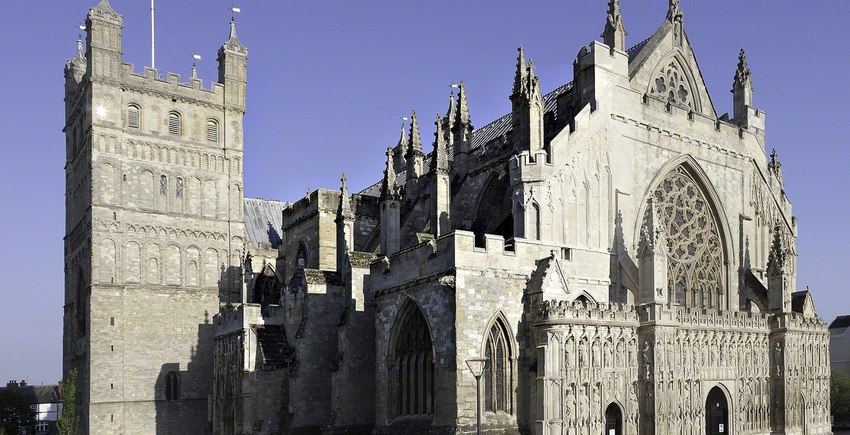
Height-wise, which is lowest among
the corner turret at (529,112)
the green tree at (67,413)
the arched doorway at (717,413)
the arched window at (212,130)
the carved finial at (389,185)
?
the green tree at (67,413)

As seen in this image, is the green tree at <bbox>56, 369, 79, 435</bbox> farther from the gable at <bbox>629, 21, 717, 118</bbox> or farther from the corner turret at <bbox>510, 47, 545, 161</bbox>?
the gable at <bbox>629, 21, 717, 118</bbox>

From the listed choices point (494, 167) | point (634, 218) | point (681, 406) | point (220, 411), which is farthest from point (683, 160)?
point (220, 411)

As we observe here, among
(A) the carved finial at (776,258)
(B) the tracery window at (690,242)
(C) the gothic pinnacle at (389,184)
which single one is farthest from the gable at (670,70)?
(C) the gothic pinnacle at (389,184)

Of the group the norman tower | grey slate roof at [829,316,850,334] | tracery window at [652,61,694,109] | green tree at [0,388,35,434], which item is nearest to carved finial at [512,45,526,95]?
tracery window at [652,61,694,109]

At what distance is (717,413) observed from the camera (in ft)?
97.3

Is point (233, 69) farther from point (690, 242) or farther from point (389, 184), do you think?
point (690, 242)

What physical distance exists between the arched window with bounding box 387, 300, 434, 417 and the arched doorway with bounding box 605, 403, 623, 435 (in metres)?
5.44

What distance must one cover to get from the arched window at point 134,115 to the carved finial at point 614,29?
27.3m

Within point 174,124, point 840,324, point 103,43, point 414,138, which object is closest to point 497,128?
point 414,138

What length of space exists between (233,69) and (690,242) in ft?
98.0

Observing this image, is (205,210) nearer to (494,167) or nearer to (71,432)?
(71,432)

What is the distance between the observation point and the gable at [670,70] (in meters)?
32.2

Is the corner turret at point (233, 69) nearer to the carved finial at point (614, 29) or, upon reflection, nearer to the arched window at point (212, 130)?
the arched window at point (212, 130)

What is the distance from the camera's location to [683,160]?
32.3 metres
